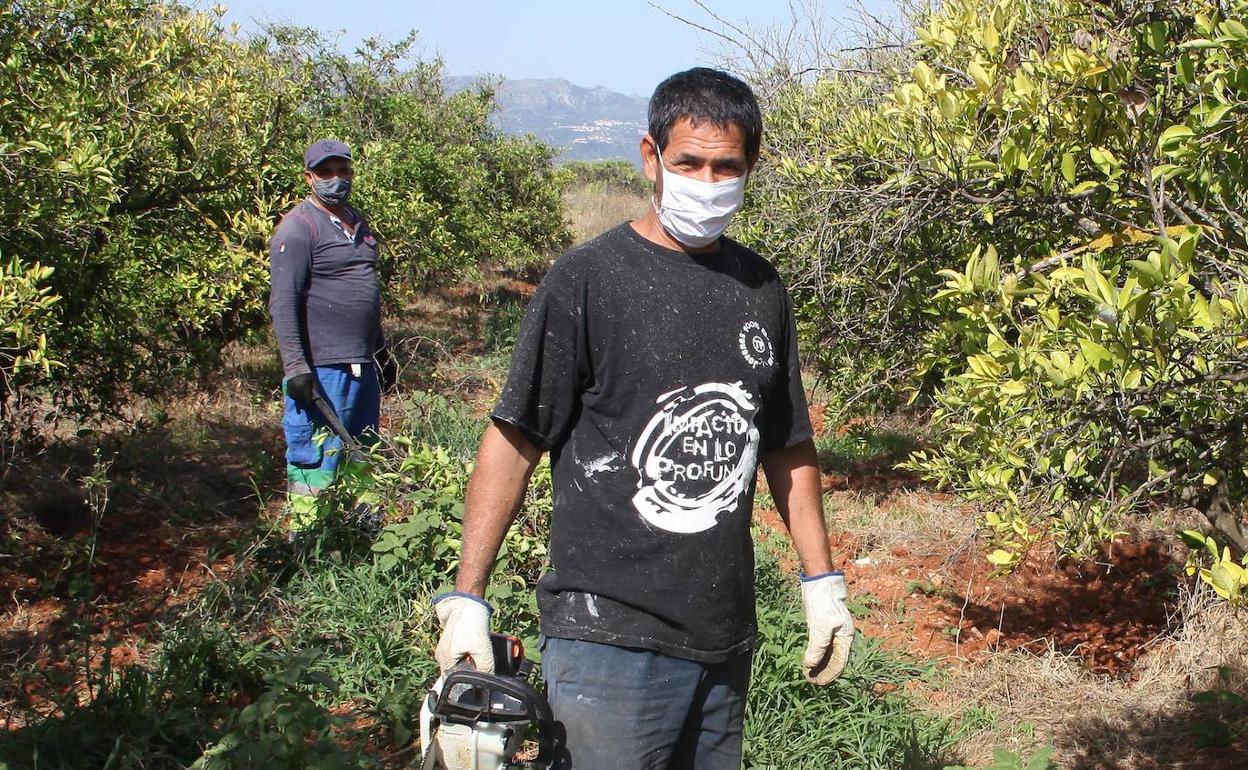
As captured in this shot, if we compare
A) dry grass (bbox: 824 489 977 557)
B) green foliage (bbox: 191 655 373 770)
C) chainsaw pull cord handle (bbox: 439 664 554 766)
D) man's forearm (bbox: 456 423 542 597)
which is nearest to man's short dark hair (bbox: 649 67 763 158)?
man's forearm (bbox: 456 423 542 597)

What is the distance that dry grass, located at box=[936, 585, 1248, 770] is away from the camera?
3.75 metres

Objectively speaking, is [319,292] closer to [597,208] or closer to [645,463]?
[645,463]

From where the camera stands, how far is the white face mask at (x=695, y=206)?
2.07 meters

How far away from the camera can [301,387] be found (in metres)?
4.42

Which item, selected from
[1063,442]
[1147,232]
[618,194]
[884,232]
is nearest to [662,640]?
[1063,442]

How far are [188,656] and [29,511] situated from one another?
230 cm

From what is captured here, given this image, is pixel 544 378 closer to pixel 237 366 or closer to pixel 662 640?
pixel 662 640

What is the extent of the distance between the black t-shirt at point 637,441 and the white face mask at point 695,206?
0.24 ft

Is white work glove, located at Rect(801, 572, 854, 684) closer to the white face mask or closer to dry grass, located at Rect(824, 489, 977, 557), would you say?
the white face mask

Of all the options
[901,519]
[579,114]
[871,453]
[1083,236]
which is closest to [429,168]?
[871,453]

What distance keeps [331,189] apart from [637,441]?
10.3 ft

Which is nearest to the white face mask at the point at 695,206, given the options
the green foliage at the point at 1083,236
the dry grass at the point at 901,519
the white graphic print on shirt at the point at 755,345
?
the white graphic print on shirt at the point at 755,345

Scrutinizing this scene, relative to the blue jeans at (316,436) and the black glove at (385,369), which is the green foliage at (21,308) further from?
the black glove at (385,369)

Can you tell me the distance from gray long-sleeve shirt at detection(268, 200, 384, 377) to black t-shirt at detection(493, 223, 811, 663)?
271 cm
